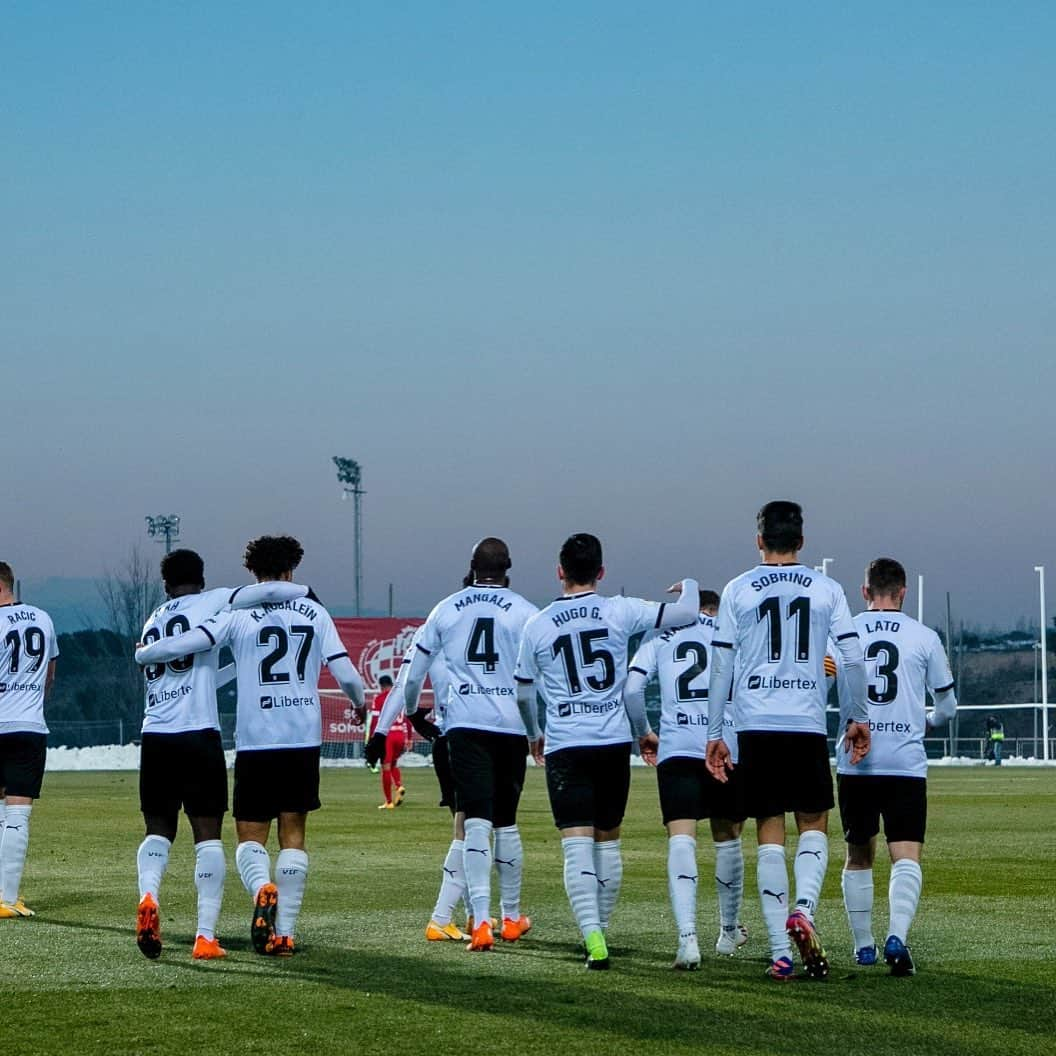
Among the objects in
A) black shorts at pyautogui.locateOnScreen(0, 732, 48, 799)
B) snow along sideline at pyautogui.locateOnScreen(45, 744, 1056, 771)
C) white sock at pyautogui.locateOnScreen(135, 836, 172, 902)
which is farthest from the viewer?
snow along sideline at pyautogui.locateOnScreen(45, 744, 1056, 771)

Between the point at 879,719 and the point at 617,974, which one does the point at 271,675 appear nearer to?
the point at 617,974

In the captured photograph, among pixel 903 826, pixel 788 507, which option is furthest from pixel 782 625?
pixel 903 826

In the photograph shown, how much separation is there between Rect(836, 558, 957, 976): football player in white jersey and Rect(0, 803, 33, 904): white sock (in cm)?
620

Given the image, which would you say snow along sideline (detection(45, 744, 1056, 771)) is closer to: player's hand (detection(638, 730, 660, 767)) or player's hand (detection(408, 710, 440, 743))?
player's hand (detection(408, 710, 440, 743))

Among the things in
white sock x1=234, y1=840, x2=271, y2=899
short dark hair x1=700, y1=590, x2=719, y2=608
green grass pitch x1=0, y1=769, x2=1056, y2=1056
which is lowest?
green grass pitch x1=0, y1=769, x2=1056, y2=1056

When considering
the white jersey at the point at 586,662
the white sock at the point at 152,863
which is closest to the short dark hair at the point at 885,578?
the white jersey at the point at 586,662

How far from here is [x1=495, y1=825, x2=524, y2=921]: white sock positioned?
10727mm

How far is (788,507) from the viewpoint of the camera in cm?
952

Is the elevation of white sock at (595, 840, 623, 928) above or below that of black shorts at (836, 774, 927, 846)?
below

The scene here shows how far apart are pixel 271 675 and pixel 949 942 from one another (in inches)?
177

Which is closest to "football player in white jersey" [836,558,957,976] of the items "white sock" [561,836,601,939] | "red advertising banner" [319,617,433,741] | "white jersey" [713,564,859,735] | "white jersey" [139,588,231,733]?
"white jersey" [713,564,859,735]

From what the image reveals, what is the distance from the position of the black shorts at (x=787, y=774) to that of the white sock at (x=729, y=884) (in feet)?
3.51

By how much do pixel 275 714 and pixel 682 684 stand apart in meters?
2.38

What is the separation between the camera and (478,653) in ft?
33.9
